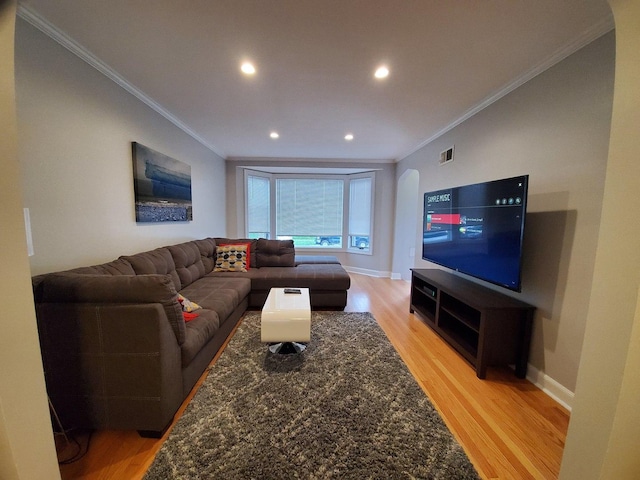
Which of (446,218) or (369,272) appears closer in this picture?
(446,218)

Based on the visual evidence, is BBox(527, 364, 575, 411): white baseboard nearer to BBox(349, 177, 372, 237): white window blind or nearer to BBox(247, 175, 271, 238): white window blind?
BBox(349, 177, 372, 237): white window blind

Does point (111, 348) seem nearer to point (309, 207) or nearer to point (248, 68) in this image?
point (248, 68)

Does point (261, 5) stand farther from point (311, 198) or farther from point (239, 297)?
point (311, 198)

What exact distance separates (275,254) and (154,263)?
1787 mm

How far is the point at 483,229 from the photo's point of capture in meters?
2.18

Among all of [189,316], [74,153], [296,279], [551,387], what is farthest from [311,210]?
[551,387]

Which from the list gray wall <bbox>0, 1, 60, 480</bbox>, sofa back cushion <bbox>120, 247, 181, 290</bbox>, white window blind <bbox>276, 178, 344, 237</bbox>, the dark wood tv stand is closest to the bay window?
white window blind <bbox>276, 178, 344, 237</bbox>

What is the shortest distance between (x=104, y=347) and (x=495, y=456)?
2258 mm

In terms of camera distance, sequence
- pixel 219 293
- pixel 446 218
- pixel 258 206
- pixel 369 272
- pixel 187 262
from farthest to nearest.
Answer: pixel 258 206 → pixel 369 272 → pixel 187 262 → pixel 446 218 → pixel 219 293

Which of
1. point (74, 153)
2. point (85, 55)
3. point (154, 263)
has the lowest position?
point (154, 263)

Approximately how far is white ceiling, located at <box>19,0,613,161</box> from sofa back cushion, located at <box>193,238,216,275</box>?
1.71m

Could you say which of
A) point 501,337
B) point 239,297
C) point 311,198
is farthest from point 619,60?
point 311,198

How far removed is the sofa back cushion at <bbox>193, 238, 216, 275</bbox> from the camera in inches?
133

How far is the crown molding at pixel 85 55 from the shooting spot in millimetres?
1455
